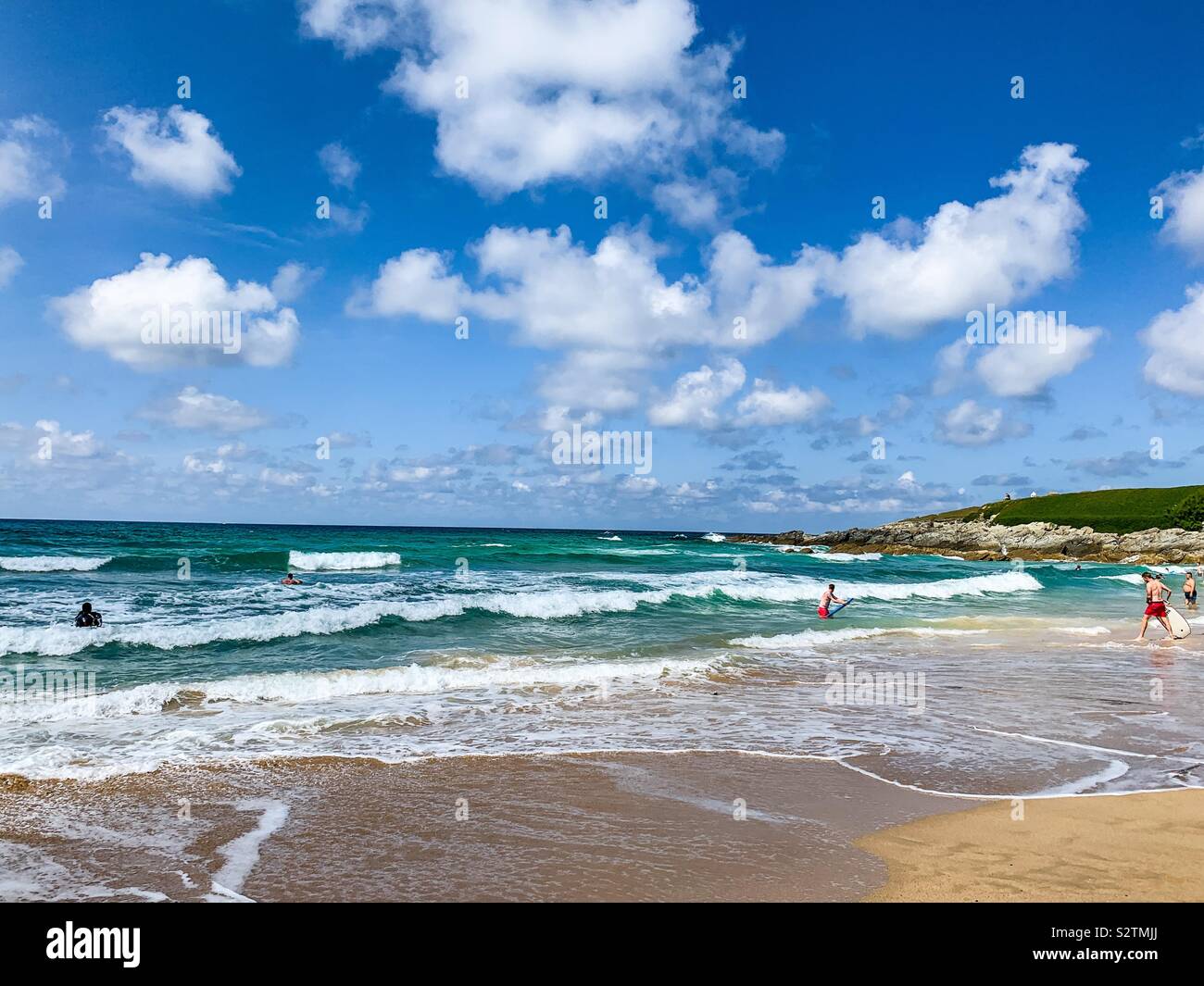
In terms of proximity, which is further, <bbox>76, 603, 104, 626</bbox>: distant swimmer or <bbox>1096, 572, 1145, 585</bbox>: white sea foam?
<bbox>1096, 572, 1145, 585</bbox>: white sea foam

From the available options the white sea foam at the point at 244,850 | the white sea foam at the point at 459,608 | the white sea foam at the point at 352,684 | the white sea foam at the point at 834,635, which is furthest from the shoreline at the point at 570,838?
the white sea foam at the point at 834,635

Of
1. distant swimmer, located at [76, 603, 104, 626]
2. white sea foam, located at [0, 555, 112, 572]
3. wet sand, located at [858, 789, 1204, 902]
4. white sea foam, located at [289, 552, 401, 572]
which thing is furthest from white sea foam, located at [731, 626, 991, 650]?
white sea foam, located at [0, 555, 112, 572]

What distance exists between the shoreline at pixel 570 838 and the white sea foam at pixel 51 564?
35.5 metres

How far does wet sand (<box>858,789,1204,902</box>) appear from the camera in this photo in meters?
5.21

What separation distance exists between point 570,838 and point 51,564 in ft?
138

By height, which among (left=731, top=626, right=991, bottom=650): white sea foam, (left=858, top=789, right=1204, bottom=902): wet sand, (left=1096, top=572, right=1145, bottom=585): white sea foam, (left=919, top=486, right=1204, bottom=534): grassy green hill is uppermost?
(left=919, top=486, right=1204, bottom=534): grassy green hill

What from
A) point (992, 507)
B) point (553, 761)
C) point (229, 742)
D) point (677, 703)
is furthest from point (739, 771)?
point (992, 507)

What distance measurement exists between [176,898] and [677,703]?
27.4 feet

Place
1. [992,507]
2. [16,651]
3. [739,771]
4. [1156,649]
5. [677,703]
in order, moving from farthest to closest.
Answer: [992,507]
[1156,649]
[16,651]
[677,703]
[739,771]

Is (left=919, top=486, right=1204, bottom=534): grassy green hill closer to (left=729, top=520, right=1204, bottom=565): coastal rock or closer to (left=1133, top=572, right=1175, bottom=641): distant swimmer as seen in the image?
(left=729, top=520, right=1204, bottom=565): coastal rock

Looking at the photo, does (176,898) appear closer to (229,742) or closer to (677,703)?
(229,742)

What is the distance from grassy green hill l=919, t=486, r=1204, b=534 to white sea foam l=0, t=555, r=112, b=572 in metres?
106

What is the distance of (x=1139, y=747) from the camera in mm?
9414

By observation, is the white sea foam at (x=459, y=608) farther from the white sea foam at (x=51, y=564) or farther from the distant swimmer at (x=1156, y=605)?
the white sea foam at (x=51, y=564)
